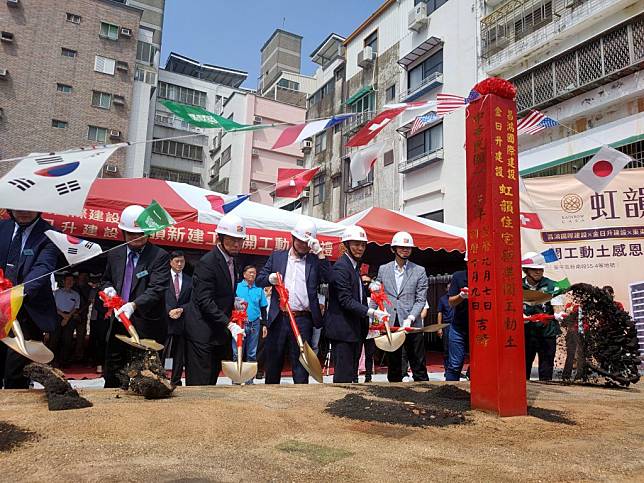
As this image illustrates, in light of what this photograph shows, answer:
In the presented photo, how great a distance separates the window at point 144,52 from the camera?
2707cm

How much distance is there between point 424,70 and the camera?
15898 mm

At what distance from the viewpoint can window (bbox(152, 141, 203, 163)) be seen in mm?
28641

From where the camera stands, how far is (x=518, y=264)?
2.82 metres

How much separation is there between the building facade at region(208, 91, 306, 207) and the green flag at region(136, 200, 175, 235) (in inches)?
893

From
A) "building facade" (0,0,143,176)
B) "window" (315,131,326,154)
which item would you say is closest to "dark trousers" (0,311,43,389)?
"window" (315,131,326,154)

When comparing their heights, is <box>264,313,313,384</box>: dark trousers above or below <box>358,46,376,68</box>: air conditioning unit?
below

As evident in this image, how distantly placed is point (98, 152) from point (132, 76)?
78.2 feet

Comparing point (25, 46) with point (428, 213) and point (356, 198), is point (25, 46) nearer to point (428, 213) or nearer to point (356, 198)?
point (356, 198)

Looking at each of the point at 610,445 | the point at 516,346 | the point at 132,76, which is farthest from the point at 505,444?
the point at 132,76

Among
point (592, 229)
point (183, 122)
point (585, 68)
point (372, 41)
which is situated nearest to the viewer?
point (592, 229)

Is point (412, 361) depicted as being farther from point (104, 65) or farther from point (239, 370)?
point (104, 65)

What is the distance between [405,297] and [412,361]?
708mm

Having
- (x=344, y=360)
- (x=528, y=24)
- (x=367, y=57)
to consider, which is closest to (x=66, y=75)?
(x=367, y=57)

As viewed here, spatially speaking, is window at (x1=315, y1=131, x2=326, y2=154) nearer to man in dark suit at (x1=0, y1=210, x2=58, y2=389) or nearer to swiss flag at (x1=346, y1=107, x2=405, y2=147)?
swiss flag at (x1=346, y1=107, x2=405, y2=147)
